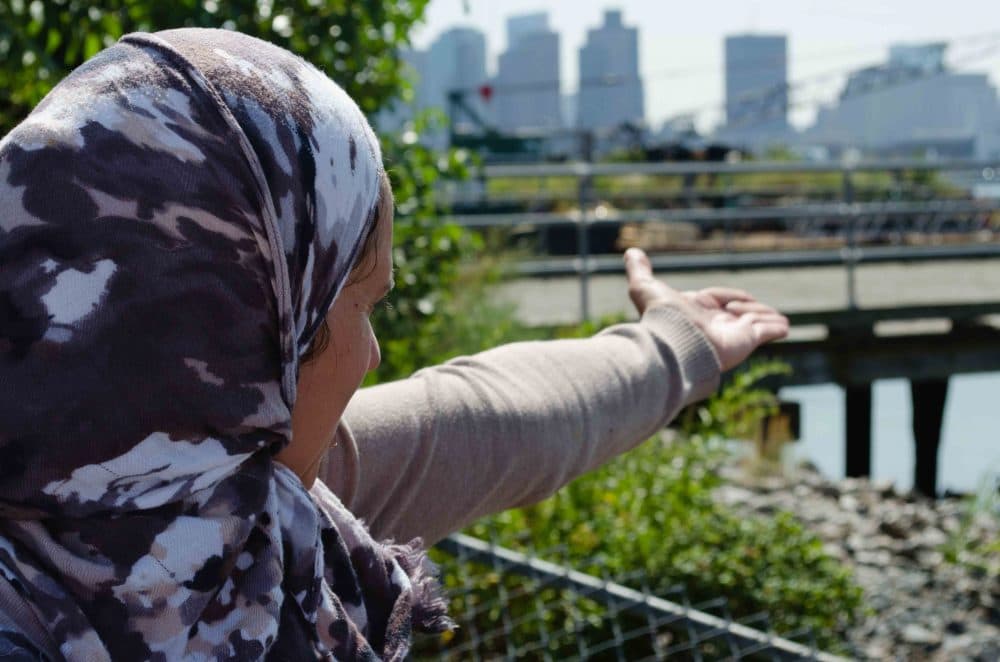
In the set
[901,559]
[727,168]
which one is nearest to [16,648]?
[901,559]

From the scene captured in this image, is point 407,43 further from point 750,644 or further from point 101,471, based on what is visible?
point 101,471

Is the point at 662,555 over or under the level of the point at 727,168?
Result: under

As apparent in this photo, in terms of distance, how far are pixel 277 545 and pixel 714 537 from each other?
3220mm

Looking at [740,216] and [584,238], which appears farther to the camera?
[740,216]

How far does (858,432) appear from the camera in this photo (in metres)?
10.9

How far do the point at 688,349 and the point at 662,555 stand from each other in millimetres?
2289

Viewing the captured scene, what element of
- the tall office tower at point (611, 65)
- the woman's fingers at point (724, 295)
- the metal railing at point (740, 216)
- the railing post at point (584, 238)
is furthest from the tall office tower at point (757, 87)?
the woman's fingers at point (724, 295)

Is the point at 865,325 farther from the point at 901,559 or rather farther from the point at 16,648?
the point at 16,648

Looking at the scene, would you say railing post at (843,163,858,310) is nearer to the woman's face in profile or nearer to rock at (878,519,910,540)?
rock at (878,519,910,540)

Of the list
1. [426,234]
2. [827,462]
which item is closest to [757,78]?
[827,462]

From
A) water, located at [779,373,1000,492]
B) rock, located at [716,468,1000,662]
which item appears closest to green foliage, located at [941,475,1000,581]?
rock, located at [716,468,1000,662]

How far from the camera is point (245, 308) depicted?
3.51 ft

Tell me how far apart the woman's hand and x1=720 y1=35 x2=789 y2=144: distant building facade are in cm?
2203

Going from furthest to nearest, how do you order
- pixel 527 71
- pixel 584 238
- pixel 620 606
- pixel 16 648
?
pixel 527 71
pixel 584 238
pixel 620 606
pixel 16 648
